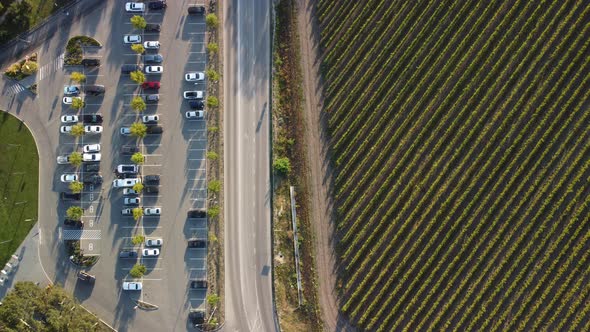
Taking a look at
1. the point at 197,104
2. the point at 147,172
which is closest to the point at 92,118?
the point at 147,172

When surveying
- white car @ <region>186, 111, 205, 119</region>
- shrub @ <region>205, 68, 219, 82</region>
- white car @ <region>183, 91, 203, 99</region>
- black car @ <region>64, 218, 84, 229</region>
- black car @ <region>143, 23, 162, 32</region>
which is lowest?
black car @ <region>64, 218, 84, 229</region>

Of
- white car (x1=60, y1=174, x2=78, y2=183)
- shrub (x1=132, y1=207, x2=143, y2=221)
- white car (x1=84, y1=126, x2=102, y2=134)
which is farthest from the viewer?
white car (x1=84, y1=126, x2=102, y2=134)

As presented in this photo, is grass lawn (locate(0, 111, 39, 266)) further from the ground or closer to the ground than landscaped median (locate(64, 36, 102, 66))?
closer to the ground

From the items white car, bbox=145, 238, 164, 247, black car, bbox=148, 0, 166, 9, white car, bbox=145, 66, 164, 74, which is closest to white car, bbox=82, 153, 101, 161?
white car, bbox=145, 238, 164, 247

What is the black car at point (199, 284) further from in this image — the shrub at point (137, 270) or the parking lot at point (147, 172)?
the shrub at point (137, 270)

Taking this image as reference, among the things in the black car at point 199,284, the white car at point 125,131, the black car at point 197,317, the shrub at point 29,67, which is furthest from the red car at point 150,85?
the black car at point 197,317

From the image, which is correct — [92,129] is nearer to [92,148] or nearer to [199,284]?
[92,148]

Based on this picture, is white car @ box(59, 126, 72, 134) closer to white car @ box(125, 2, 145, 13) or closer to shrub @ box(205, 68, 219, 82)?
white car @ box(125, 2, 145, 13)

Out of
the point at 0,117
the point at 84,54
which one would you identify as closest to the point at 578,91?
the point at 84,54
